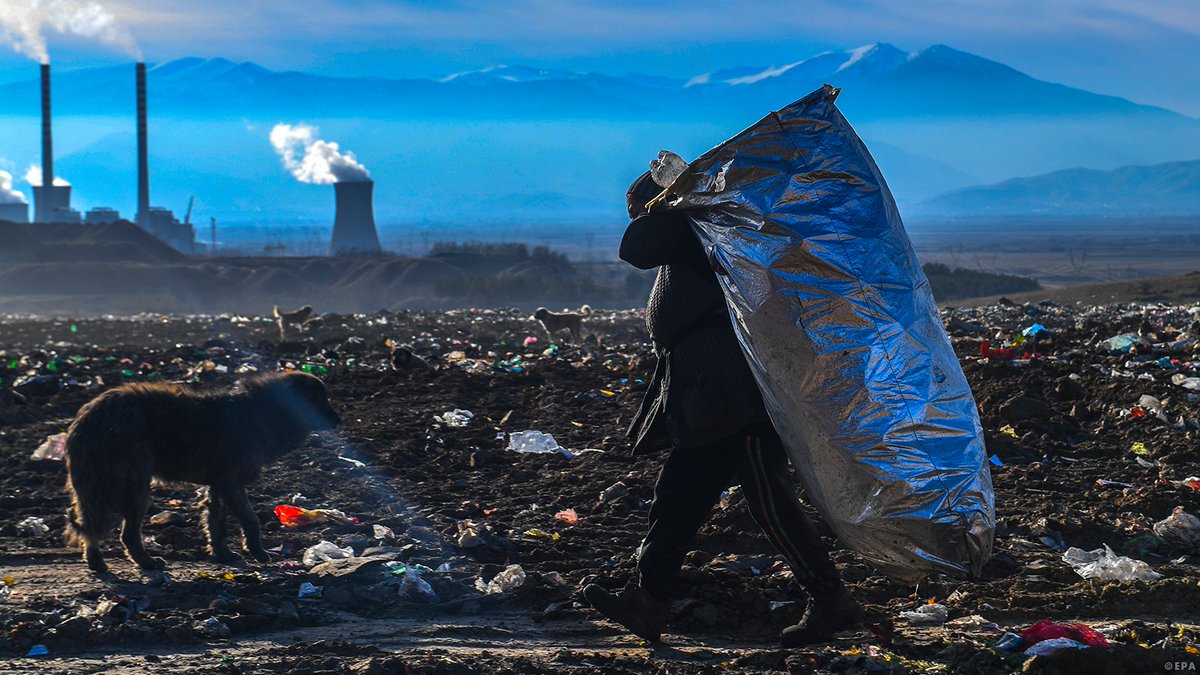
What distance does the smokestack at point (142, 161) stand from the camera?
2484 inches

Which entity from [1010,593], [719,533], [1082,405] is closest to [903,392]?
[1010,593]

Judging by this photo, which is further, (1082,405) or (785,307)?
(1082,405)

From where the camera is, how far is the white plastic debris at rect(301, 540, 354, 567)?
5.77 meters

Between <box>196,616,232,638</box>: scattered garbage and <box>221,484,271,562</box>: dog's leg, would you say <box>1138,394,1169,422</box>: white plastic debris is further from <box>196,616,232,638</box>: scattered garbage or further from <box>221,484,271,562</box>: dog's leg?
<box>196,616,232,638</box>: scattered garbage

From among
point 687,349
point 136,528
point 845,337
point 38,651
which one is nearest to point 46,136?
point 136,528

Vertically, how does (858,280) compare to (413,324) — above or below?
above

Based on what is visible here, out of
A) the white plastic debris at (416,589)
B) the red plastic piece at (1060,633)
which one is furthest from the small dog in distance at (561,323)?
the red plastic piece at (1060,633)

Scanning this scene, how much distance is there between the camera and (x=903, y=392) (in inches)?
157

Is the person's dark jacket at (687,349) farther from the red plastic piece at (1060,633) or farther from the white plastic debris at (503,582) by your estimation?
the red plastic piece at (1060,633)

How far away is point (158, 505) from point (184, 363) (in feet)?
22.5

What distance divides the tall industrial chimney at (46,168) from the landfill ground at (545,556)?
5813 cm

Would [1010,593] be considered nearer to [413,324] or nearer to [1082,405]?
[1082,405]

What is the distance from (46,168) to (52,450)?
6341 centimetres

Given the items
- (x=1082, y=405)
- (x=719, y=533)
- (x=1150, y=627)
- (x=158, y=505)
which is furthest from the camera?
(x=1082, y=405)
